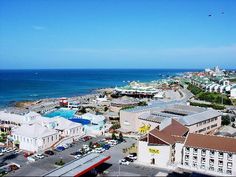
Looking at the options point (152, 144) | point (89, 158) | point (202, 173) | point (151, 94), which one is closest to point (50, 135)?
point (89, 158)

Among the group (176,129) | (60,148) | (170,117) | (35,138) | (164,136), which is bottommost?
(60,148)

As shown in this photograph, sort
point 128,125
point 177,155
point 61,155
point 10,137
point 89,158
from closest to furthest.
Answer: point 89,158 → point 177,155 → point 61,155 → point 10,137 → point 128,125

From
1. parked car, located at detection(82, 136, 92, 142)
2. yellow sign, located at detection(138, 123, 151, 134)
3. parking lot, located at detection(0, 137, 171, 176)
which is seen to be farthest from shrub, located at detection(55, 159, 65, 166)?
yellow sign, located at detection(138, 123, 151, 134)

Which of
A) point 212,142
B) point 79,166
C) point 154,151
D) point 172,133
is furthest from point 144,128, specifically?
point 79,166

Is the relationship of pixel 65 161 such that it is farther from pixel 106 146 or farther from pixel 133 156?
pixel 133 156

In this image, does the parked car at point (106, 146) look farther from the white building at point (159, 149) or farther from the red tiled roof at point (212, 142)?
the red tiled roof at point (212, 142)

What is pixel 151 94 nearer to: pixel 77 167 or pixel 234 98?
pixel 234 98

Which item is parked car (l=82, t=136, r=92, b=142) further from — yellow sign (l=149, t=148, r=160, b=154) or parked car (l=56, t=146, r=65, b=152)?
yellow sign (l=149, t=148, r=160, b=154)
